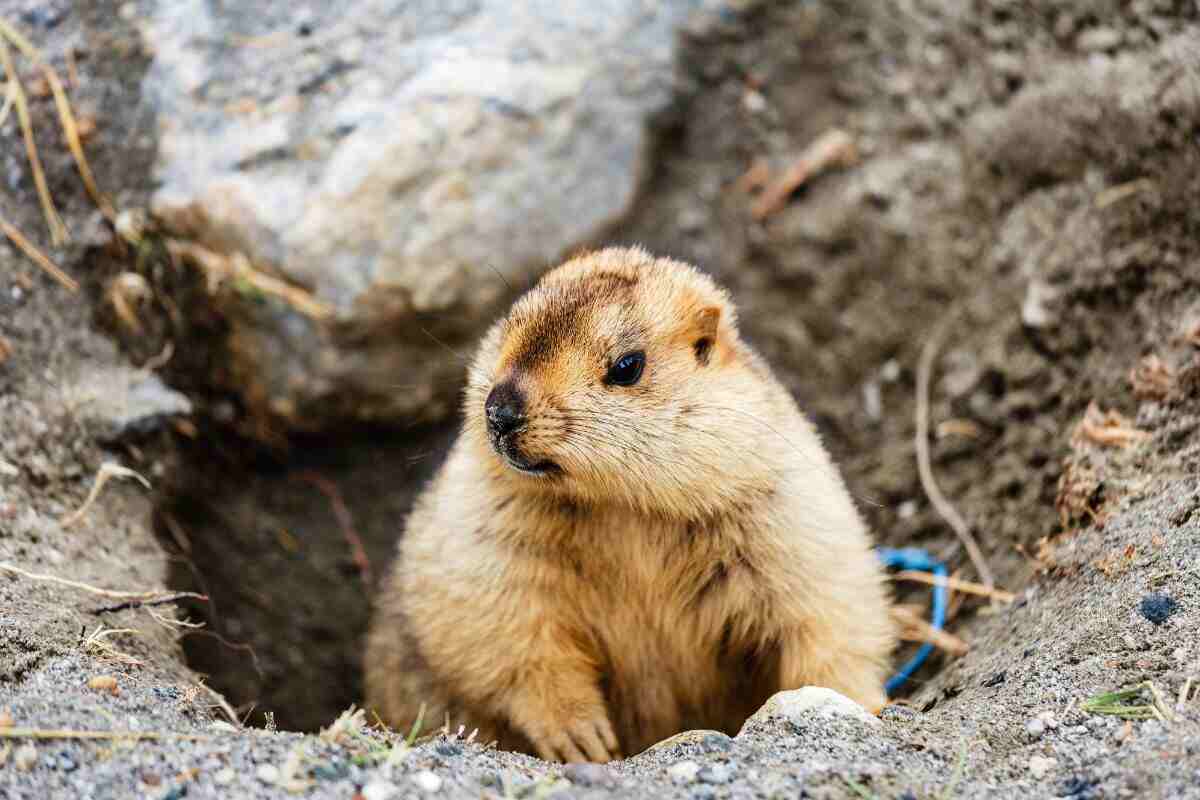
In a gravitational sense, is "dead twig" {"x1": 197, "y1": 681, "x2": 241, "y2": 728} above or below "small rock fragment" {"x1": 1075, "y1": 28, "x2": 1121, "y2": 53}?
below

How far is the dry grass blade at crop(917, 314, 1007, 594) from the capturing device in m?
5.43

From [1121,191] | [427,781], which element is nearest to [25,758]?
[427,781]

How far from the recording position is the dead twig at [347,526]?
697 cm

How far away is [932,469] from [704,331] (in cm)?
233

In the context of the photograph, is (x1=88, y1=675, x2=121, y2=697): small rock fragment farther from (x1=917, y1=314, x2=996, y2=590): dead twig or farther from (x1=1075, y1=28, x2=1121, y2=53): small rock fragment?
(x1=1075, y1=28, x2=1121, y2=53): small rock fragment

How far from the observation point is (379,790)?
3191mm

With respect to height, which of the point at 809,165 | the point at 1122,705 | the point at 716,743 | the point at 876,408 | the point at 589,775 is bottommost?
the point at 876,408

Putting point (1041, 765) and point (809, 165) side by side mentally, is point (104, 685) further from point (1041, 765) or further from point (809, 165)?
point (809, 165)

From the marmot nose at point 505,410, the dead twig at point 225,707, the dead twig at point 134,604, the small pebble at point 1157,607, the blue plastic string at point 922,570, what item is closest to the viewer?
the small pebble at point 1157,607

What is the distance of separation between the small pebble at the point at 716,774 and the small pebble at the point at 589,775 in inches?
10.3

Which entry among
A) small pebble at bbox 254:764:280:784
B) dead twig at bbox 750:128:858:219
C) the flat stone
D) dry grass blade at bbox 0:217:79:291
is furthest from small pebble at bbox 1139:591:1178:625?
dry grass blade at bbox 0:217:79:291

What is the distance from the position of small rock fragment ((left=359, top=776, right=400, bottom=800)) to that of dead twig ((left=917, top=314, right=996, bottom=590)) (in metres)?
2.96

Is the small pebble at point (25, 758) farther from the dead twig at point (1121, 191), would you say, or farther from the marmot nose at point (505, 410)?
the dead twig at point (1121, 191)

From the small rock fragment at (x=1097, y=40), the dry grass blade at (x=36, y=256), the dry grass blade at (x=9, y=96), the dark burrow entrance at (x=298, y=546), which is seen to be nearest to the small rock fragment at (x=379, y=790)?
the dark burrow entrance at (x=298, y=546)
